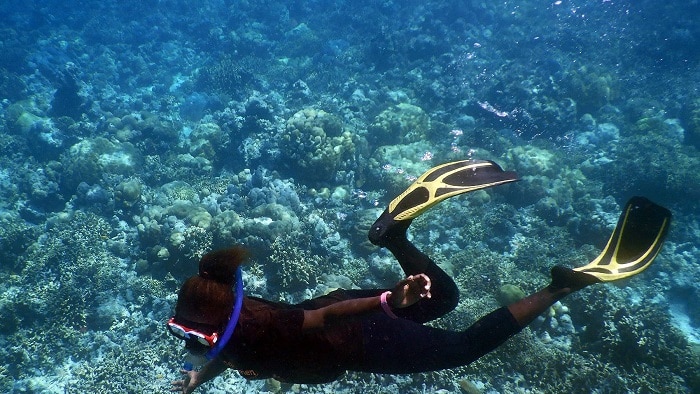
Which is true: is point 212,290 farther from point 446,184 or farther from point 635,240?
point 635,240

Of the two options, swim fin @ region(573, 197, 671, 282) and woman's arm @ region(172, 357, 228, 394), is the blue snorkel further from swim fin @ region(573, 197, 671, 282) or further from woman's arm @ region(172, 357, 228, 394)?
swim fin @ region(573, 197, 671, 282)

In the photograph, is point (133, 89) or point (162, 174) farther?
point (133, 89)

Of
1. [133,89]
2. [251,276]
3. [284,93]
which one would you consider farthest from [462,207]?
[133,89]

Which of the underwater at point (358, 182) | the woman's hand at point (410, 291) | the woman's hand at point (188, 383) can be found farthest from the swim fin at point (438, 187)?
the underwater at point (358, 182)

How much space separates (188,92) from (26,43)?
44.0ft

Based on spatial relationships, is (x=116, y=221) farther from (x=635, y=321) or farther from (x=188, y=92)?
(x=635, y=321)

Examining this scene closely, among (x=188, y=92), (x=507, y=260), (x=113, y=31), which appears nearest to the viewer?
(x=507, y=260)

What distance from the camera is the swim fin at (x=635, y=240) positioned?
3781mm

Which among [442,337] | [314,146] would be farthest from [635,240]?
[314,146]

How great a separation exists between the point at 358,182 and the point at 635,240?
6878 mm

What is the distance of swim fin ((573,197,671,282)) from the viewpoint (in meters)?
3.78

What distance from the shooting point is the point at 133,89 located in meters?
19.5

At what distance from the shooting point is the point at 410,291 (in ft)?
7.59

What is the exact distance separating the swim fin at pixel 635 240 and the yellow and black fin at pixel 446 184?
53.6 inches
